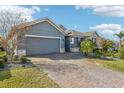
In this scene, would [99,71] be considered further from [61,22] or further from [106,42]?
[106,42]

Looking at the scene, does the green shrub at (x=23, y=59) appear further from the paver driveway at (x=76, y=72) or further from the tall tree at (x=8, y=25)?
the tall tree at (x=8, y=25)

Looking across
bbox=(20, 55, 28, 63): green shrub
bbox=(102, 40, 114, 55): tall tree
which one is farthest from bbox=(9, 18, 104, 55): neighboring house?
bbox=(102, 40, 114, 55): tall tree

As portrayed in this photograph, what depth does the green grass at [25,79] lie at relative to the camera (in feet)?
33.3

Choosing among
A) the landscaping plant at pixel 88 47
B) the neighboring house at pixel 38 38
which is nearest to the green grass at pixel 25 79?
the neighboring house at pixel 38 38

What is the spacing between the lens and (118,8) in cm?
1400

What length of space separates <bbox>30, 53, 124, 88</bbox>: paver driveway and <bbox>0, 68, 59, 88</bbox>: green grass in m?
0.48

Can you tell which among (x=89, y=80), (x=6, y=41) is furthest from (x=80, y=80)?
(x=6, y=41)

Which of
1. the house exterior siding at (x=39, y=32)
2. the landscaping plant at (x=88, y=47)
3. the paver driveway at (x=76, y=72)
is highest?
the house exterior siding at (x=39, y=32)

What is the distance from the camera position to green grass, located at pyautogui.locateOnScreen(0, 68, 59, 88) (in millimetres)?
10164

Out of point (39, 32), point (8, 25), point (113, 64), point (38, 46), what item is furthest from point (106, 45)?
point (8, 25)

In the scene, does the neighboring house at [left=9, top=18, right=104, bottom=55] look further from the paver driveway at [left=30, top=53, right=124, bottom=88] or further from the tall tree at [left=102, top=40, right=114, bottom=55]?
the tall tree at [left=102, top=40, right=114, bottom=55]

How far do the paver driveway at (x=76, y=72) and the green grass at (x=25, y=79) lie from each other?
0.48m

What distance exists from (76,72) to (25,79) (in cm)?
323
